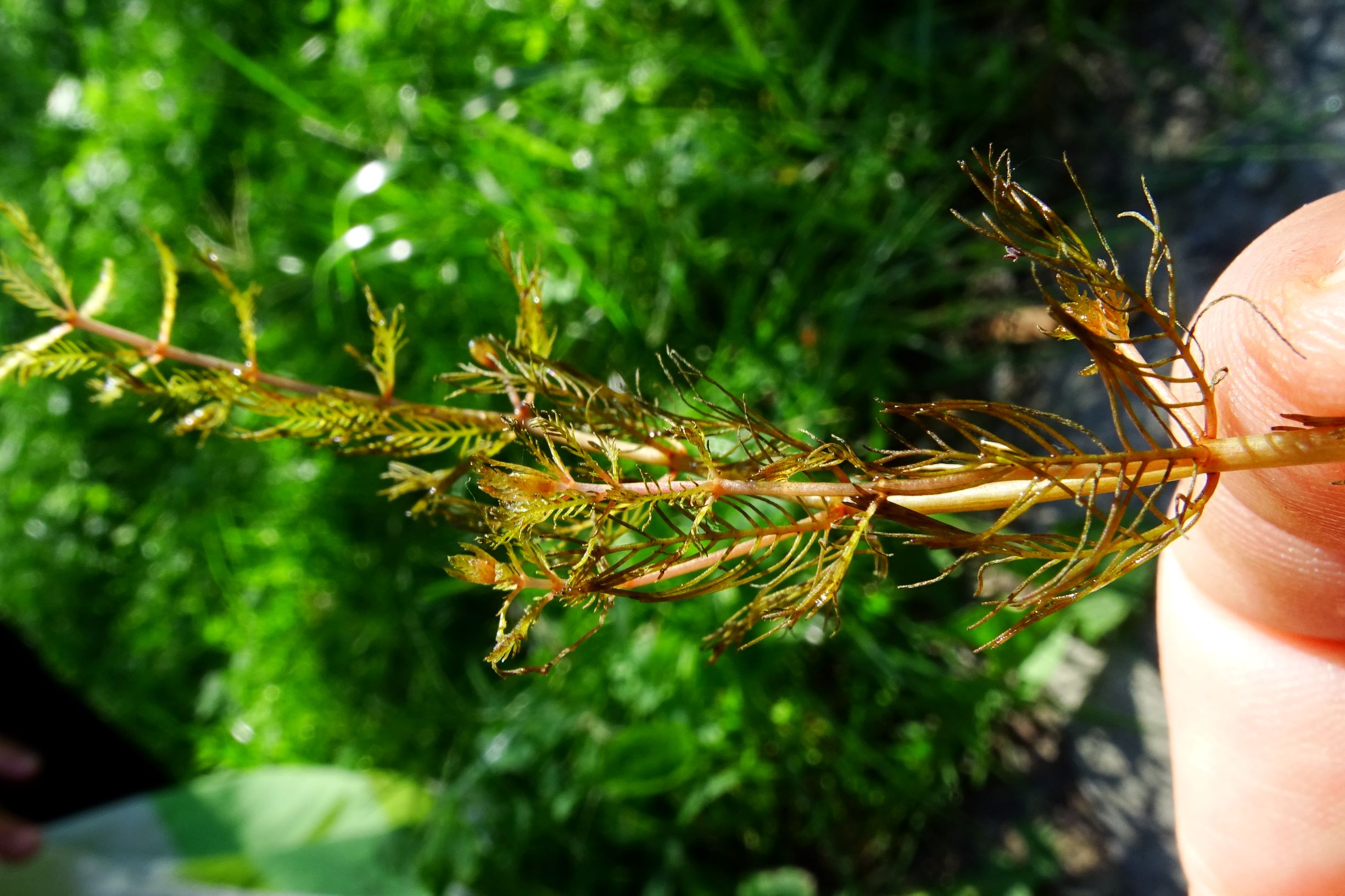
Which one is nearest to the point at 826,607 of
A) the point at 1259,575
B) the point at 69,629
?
the point at 1259,575

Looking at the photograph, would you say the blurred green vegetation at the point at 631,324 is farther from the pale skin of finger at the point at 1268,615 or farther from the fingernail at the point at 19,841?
the fingernail at the point at 19,841

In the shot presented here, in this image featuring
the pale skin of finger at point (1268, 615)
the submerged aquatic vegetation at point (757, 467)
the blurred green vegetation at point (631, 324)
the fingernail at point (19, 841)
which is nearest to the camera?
the submerged aquatic vegetation at point (757, 467)

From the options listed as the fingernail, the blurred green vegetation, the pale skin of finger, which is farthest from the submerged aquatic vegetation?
the fingernail

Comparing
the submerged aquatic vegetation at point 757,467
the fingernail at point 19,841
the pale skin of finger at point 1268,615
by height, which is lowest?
the fingernail at point 19,841

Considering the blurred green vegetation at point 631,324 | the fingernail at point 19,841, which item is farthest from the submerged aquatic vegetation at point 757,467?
the fingernail at point 19,841

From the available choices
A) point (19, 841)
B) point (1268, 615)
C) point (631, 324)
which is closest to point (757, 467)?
point (1268, 615)

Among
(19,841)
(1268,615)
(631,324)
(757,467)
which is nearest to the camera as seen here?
(757,467)

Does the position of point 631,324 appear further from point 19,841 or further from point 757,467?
point 19,841

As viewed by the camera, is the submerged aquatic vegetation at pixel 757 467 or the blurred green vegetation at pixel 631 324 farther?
the blurred green vegetation at pixel 631 324
